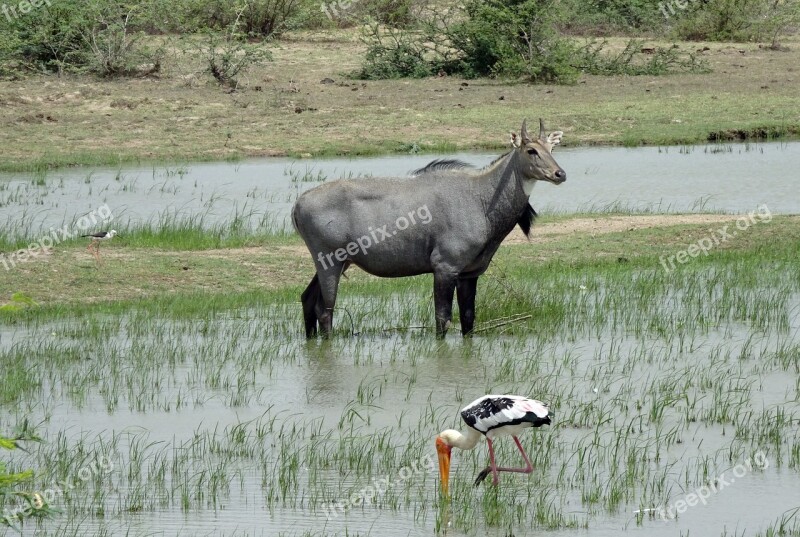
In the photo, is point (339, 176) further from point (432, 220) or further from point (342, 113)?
point (432, 220)

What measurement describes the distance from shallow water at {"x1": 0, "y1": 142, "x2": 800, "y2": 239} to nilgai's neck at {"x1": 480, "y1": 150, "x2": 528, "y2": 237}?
5.30 metres

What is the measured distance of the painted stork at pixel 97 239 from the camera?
1248 centimetres

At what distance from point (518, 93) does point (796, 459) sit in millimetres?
17353

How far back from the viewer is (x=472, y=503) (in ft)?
22.3

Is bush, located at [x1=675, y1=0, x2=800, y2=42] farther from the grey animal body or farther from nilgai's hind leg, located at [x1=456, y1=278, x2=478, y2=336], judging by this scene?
nilgai's hind leg, located at [x1=456, y1=278, x2=478, y2=336]

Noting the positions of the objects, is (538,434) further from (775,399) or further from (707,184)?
(707,184)

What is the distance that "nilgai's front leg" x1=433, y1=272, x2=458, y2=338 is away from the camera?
10148 millimetres

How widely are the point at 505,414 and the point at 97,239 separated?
7.28 meters

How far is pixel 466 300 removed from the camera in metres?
10.4

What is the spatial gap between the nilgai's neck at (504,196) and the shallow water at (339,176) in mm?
5301

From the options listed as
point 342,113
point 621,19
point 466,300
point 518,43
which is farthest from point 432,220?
point 621,19

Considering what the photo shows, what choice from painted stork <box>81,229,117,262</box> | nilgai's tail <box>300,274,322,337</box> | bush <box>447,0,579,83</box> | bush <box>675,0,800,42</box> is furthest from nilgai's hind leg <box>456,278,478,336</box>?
bush <box>675,0,800,42</box>

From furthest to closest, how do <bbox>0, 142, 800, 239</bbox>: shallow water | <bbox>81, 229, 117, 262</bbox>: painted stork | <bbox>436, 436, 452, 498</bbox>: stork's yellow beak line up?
<bbox>0, 142, 800, 239</bbox>: shallow water
<bbox>81, 229, 117, 262</bbox>: painted stork
<bbox>436, 436, 452, 498</bbox>: stork's yellow beak

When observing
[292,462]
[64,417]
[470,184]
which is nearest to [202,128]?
[470,184]
